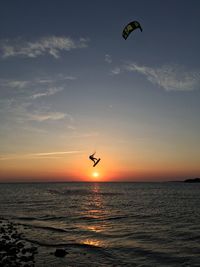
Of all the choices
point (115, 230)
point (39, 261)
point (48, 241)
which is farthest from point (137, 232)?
point (39, 261)

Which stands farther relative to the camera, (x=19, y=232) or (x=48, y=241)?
(x=19, y=232)

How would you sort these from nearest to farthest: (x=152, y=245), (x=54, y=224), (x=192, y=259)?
(x=192, y=259) → (x=152, y=245) → (x=54, y=224)

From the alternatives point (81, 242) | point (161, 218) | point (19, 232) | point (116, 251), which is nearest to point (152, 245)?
point (116, 251)

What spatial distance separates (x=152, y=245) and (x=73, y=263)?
760cm

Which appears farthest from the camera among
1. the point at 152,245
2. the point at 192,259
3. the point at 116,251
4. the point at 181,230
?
the point at 181,230

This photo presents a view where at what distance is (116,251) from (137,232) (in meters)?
7.75

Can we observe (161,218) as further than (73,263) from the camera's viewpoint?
Yes

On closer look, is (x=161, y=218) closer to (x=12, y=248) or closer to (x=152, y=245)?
(x=152, y=245)

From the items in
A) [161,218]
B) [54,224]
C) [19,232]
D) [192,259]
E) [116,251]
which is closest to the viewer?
[192,259]

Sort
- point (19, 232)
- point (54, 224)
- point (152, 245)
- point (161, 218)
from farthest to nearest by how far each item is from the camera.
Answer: point (161, 218)
point (54, 224)
point (19, 232)
point (152, 245)

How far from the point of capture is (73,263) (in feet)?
62.1

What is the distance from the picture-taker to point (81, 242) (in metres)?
25.1

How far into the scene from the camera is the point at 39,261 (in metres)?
18.7

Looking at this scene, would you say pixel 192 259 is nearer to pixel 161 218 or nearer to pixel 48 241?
pixel 48 241
